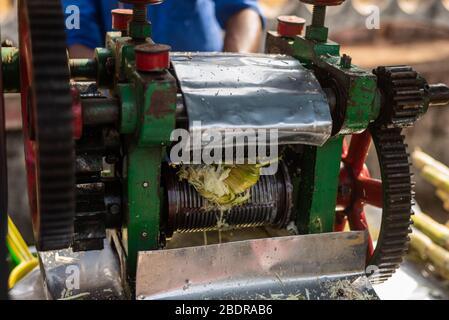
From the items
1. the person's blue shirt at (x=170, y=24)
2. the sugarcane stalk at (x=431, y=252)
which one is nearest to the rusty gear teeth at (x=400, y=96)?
the sugarcane stalk at (x=431, y=252)

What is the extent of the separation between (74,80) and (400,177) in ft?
2.49

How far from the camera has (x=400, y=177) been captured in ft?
4.37

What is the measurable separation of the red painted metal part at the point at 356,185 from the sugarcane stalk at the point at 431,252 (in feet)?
1.66

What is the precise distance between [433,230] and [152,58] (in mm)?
1296

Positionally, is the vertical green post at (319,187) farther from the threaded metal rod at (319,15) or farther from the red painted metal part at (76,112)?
the red painted metal part at (76,112)

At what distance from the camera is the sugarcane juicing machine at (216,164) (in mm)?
1148

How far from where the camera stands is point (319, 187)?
1387 millimetres

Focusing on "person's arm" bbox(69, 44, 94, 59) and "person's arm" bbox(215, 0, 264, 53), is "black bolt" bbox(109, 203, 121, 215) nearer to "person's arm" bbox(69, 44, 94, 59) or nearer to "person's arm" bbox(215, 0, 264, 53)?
"person's arm" bbox(69, 44, 94, 59)

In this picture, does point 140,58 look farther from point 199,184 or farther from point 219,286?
point 219,286

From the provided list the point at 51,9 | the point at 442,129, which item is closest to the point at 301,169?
the point at 51,9

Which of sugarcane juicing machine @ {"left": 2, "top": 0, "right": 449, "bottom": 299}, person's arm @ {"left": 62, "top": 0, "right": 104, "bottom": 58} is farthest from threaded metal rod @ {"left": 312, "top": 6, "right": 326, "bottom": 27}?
person's arm @ {"left": 62, "top": 0, "right": 104, "bottom": 58}

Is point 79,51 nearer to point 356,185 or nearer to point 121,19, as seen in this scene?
point 121,19

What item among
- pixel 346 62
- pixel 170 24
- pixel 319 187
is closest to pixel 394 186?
pixel 319 187
